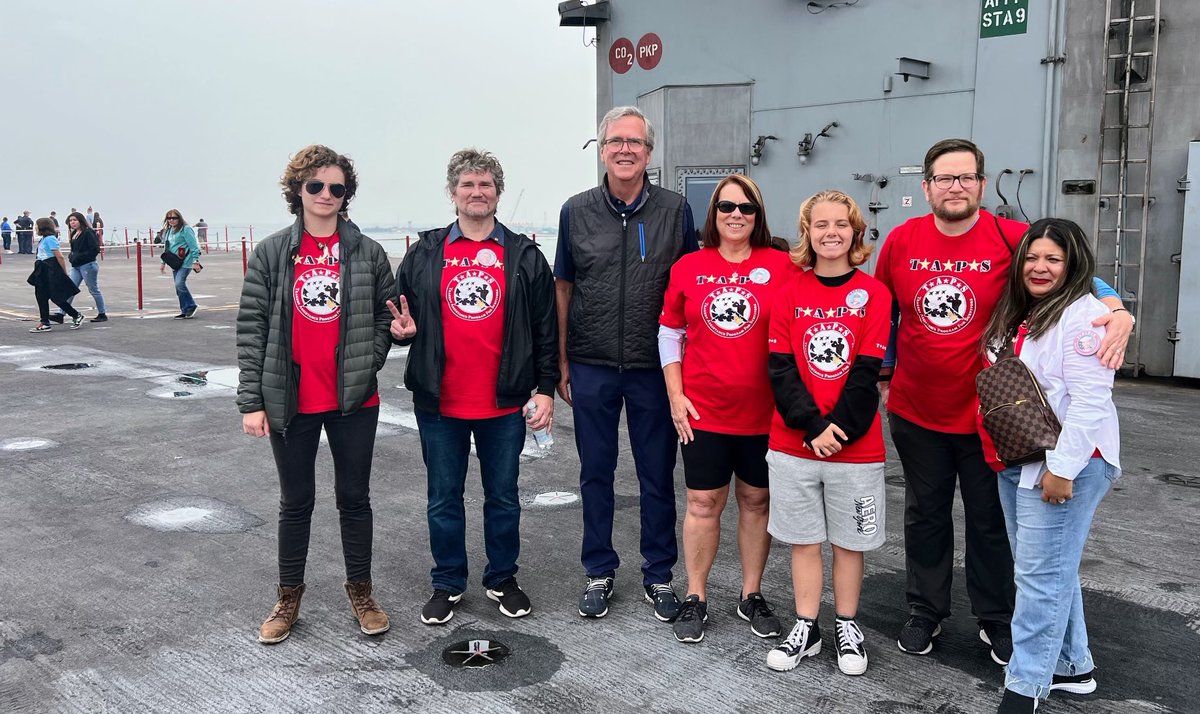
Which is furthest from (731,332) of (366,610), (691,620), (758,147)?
(758,147)

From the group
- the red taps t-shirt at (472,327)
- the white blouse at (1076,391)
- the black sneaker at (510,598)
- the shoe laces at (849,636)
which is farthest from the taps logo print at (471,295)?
the white blouse at (1076,391)

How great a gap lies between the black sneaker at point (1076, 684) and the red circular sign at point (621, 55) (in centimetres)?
1092

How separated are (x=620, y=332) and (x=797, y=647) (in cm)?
149

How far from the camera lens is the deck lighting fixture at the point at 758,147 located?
11.5 meters

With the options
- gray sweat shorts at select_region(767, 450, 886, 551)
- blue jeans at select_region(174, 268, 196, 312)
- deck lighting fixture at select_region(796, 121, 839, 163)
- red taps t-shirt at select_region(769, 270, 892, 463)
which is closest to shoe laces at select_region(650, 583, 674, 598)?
gray sweat shorts at select_region(767, 450, 886, 551)

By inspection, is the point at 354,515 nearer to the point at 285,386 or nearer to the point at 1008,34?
the point at 285,386

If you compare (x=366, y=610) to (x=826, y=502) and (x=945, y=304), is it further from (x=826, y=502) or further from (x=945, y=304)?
(x=945, y=304)

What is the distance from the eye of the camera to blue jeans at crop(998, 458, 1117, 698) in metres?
2.99

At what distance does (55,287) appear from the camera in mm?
13742

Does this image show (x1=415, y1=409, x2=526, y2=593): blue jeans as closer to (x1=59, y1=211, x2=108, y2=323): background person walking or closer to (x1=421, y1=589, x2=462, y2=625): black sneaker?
(x1=421, y1=589, x2=462, y2=625): black sneaker

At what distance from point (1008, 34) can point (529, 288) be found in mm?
8110

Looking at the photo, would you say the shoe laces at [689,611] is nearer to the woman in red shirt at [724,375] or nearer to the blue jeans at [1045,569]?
the woman in red shirt at [724,375]

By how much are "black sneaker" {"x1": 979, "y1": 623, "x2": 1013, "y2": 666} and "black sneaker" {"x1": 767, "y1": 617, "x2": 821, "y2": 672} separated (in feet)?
2.22

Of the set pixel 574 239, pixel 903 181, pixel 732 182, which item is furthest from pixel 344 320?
pixel 903 181
